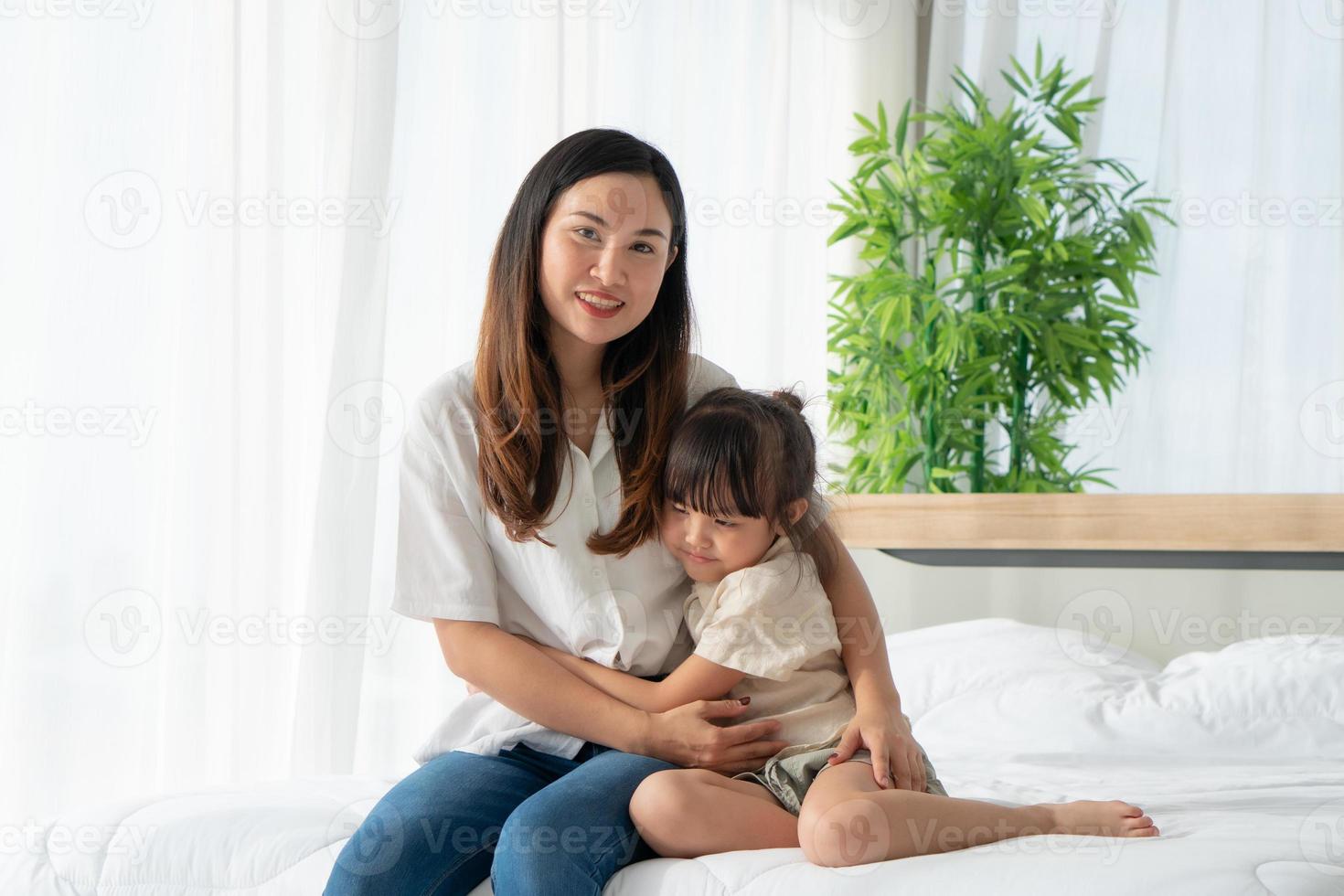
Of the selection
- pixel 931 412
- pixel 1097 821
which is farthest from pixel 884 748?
pixel 931 412

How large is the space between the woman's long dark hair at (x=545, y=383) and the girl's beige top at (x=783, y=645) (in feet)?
0.42

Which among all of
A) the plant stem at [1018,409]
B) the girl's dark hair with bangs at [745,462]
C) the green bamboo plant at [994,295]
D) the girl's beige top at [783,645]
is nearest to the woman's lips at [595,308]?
the girl's dark hair with bangs at [745,462]

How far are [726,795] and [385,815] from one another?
0.30m

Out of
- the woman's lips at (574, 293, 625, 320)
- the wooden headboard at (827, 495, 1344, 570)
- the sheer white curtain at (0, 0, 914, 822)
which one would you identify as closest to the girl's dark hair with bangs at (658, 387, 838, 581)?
the woman's lips at (574, 293, 625, 320)

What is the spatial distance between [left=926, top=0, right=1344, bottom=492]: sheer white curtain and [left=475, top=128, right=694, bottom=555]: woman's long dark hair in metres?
1.39

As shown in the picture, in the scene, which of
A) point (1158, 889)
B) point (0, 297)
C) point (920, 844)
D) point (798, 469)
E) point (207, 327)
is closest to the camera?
point (1158, 889)

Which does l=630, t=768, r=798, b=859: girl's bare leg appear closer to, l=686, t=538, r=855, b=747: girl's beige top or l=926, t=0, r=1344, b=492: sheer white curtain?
l=686, t=538, r=855, b=747: girl's beige top

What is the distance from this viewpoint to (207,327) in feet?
5.65

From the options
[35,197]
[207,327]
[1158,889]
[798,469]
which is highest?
[35,197]

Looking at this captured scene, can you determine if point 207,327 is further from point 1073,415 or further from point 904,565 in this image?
point 1073,415

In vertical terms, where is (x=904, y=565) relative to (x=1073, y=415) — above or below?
below

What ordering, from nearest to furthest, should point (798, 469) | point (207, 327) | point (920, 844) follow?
1. point (920, 844)
2. point (798, 469)
3. point (207, 327)

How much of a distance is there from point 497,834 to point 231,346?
1021 millimetres

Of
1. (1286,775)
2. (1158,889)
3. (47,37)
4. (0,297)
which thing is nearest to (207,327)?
(0,297)
